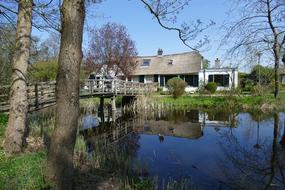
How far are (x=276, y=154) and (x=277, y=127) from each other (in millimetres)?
6899

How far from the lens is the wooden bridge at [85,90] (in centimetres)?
1522

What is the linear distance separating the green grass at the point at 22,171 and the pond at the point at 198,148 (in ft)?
7.58

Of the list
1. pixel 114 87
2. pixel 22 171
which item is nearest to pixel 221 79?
pixel 114 87

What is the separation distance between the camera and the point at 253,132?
53.6ft

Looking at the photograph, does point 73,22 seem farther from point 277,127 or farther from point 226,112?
point 226,112

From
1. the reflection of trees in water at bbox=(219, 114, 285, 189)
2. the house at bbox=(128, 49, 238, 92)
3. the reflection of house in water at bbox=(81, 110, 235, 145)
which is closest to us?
the reflection of trees in water at bbox=(219, 114, 285, 189)

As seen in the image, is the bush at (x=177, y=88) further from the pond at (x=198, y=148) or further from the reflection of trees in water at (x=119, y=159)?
the reflection of trees in water at (x=119, y=159)

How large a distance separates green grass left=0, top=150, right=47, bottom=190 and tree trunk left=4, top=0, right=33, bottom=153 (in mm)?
667

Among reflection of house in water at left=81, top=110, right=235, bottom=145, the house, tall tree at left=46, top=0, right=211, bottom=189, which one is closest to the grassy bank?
reflection of house in water at left=81, top=110, right=235, bottom=145

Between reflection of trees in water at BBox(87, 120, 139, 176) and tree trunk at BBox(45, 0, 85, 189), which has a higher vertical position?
tree trunk at BBox(45, 0, 85, 189)

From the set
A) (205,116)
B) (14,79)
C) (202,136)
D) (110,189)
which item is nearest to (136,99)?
(205,116)

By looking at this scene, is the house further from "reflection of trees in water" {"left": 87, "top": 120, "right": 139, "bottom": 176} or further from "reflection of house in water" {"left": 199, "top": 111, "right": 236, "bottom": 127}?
"reflection of trees in water" {"left": 87, "top": 120, "right": 139, "bottom": 176}

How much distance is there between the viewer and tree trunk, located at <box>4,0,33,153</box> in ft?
28.4

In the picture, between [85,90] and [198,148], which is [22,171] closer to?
[198,148]
